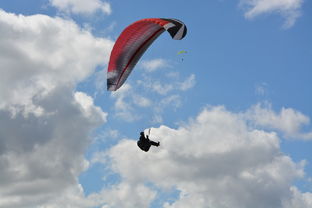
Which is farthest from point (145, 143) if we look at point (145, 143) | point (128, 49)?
point (128, 49)

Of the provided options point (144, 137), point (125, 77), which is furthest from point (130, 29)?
point (144, 137)

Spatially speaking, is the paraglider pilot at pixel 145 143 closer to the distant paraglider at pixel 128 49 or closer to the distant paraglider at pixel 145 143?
the distant paraglider at pixel 145 143

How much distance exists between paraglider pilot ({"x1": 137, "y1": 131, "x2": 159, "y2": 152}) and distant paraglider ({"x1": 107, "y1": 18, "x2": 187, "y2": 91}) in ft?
15.7

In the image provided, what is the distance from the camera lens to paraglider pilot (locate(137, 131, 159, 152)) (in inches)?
1538

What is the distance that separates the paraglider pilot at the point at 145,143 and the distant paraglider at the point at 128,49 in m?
4.78

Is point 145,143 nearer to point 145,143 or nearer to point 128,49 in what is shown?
point 145,143

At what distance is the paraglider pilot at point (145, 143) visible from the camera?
39062 millimetres

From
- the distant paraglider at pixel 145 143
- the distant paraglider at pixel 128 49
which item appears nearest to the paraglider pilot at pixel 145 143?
the distant paraglider at pixel 145 143

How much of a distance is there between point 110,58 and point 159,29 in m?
4.62

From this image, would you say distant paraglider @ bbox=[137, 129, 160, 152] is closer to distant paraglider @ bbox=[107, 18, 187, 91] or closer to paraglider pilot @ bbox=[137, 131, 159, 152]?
paraglider pilot @ bbox=[137, 131, 159, 152]

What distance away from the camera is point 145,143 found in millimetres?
39125

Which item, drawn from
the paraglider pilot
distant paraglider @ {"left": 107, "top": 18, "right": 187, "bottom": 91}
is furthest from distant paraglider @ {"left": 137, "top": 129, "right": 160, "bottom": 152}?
distant paraglider @ {"left": 107, "top": 18, "right": 187, "bottom": 91}

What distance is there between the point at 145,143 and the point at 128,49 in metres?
7.64

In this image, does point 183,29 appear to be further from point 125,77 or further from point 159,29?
point 125,77
